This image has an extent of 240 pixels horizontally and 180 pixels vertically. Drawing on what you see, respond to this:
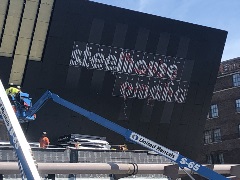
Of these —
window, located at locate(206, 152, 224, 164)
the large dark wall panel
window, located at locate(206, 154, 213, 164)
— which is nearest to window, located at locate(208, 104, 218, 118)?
window, located at locate(206, 152, 224, 164)

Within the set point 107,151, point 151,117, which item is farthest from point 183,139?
point 107,151

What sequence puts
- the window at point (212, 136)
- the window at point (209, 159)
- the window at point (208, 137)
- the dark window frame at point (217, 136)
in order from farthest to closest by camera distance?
the window at point (208, 137)
the window at point (212, 136)
the window at point (209, 159)
the dark window frame at point (217, 136)

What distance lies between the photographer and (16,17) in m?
29.8

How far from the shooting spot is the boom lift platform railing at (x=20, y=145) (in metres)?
8.43

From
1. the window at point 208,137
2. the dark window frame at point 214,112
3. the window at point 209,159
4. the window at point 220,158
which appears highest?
the dark window frame at point 214,112

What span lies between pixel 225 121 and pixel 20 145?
2082 inches

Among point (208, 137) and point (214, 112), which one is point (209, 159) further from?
point (214, 112)

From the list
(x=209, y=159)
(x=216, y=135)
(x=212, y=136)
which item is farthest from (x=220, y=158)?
(x=212, y=136)

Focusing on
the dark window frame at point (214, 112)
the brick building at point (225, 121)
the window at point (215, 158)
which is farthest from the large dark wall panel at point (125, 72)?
the dark window frame at point (214, 112)

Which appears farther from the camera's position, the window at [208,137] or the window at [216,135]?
the window at [208,137]

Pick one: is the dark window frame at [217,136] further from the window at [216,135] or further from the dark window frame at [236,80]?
the dark window frame at [236,80]

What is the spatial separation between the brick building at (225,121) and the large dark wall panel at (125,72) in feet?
61.9

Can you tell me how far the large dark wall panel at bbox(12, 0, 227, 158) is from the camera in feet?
104

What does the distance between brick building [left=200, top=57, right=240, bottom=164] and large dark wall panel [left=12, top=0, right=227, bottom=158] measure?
18.9 meters
